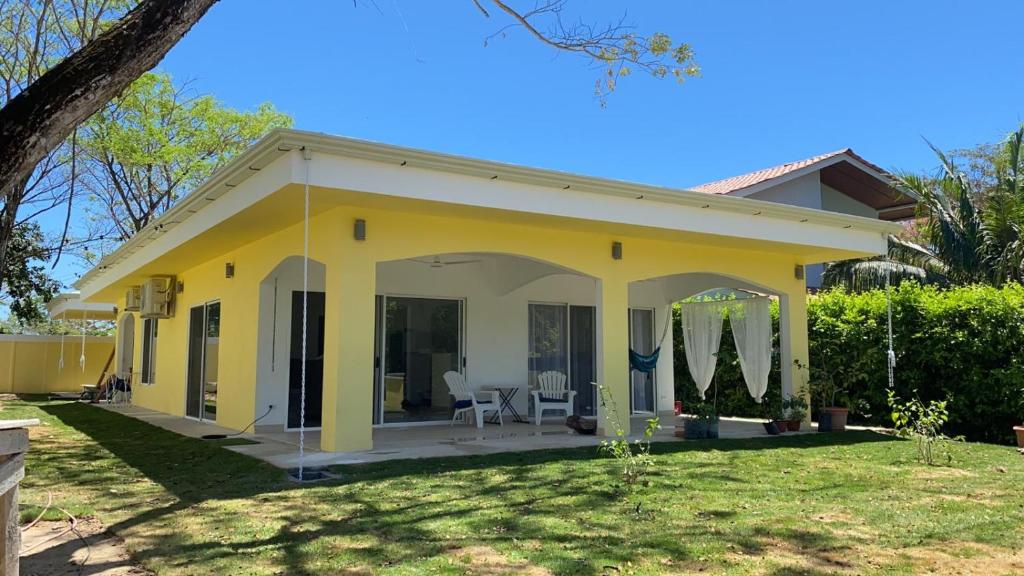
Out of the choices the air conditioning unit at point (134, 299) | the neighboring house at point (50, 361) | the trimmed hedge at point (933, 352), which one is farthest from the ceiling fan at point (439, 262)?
the neighboring house at point (50, 361)

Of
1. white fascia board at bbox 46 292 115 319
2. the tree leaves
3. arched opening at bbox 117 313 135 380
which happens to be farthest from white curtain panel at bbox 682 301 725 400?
white fascia board at bbox 46 292 115 319

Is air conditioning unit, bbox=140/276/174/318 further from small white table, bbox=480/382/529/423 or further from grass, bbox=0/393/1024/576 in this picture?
small white table, bbox=480/382/529/423

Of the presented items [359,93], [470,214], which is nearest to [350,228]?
[470,214]

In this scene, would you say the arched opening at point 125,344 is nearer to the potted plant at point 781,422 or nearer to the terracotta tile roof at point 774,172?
the terracotta tile roof at point 774,172

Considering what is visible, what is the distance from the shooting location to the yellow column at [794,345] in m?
10.5

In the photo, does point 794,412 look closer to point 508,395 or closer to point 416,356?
point 508,395

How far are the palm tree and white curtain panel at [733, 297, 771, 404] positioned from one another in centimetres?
330

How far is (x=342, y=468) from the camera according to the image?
21.0 feet

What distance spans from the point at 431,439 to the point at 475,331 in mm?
2810

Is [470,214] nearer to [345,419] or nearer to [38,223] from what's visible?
[345,419]

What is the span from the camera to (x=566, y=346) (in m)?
12.2

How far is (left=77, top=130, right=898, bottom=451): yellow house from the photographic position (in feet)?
23.7

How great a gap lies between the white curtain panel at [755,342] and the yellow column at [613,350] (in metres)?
2.37

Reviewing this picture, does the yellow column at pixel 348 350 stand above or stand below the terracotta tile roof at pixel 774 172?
below
